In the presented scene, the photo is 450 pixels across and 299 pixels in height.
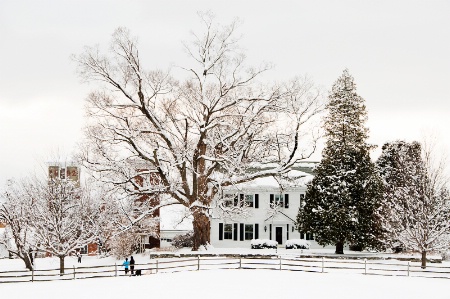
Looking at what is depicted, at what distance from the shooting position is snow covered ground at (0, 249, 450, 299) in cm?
2784

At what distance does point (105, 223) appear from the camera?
5400cm

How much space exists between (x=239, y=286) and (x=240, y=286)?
5 cm

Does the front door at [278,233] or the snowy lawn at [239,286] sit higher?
the front door at [278,233]

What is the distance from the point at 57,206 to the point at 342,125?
88.5 feet

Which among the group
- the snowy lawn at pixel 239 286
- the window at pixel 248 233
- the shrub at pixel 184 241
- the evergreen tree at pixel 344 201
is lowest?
the snowy lawn at pixel 239 286

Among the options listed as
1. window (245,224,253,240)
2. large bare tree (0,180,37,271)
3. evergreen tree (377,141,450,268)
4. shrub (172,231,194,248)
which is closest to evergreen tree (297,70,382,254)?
evergreen tree (377,141,450,268)

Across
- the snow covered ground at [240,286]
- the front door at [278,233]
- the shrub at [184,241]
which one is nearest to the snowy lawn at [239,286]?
the snow covered ground at [240,286]

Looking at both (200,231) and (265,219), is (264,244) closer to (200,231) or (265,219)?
(265,219)

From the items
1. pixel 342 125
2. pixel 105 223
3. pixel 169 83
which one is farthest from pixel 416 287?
pixel 105 223

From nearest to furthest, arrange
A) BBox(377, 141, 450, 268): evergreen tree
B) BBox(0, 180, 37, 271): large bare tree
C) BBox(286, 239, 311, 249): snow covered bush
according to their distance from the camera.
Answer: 1. BBox(377, 141, 450, 268): evergreen tree
2. BBox(0, 180, 37, 271): large bare tree
3. BBox(286, 239, 311, 249): snow covered bush

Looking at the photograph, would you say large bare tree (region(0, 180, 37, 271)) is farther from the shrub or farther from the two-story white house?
the two-story white house

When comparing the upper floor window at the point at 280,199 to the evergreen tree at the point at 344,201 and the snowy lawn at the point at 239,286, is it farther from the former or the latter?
the snowy lawn at the point at 239,286

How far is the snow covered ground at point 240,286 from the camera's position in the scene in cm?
2784

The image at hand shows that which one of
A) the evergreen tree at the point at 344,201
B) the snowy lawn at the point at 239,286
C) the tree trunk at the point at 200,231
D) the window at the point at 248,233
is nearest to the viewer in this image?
the snowy lawn at the point at 239,286
